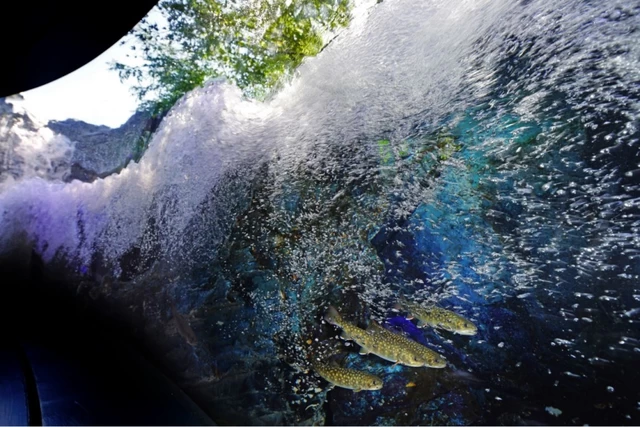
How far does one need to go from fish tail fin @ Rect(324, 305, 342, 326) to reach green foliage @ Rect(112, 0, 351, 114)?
2.99 meters

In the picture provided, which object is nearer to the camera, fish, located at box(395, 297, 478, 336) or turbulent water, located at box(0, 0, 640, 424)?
turbulent water, located at box(0, 0, 640, 424)

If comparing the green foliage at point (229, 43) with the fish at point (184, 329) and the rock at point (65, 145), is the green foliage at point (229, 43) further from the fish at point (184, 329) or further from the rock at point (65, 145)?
the fish at point (184, 329)

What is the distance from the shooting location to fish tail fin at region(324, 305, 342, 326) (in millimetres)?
4203

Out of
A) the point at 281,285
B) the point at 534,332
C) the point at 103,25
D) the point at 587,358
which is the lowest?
the point at 587,358

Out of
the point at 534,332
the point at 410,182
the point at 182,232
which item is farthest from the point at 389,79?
the point at 534,332

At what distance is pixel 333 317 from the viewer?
4273 mm

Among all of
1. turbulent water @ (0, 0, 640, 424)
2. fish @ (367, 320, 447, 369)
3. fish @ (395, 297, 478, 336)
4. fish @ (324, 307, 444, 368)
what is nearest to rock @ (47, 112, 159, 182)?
turbulent water @ (0, 0, 640, 424)

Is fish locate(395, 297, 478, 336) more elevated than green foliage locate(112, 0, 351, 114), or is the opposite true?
green foliage locate(112, 0, 351, 114)

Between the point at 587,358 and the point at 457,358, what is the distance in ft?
5.36

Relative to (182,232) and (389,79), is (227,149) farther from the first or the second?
(389,79)

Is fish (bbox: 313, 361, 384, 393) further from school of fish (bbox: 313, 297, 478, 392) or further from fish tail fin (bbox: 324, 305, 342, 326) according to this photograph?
fish tail fin (bbox: 324, 305, 342, 326)

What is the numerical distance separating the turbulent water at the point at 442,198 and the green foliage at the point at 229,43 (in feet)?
1.72

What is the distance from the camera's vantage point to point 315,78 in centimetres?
421

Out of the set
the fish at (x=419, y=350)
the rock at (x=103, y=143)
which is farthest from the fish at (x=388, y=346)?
the rock at (x=103, y=143)
